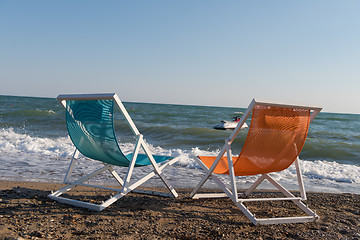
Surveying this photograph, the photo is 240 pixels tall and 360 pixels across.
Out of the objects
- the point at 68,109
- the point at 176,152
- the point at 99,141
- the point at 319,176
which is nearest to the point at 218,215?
the point at 99,141

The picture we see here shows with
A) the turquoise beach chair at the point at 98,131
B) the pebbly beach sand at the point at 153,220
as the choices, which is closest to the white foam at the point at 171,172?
the pebbly beach sand at the point at 153,220

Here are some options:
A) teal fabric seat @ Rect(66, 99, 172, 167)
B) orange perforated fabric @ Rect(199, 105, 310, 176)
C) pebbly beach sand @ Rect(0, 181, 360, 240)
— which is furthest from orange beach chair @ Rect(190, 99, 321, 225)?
teal fabric seat @ Rect(66, 99, 172, 167)

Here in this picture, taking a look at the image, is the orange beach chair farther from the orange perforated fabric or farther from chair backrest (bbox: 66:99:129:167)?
chair backrest (bbox: 66:99:129:167)

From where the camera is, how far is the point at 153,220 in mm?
3156

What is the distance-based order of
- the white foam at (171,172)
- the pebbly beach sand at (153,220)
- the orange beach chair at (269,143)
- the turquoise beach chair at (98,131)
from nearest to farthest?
1. the pebbly beach sand at (153,220)
2. the orange beach chair at (269,143)
3. the turquoise beach chair at (98,131)
4. the white foam at (171,172)

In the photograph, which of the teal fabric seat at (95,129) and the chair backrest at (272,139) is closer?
the chair backrest at (272,139)

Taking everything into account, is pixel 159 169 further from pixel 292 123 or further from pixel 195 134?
pixel 195 134

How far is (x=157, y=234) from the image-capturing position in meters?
2.78

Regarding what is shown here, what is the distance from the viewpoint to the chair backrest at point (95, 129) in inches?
127

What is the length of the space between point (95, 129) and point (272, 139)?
1932mm

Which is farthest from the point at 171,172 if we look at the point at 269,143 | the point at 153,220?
the point at 269,143

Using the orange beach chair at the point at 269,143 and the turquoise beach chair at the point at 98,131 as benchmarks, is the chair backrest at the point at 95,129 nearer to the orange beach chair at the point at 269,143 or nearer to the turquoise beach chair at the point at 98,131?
the turquoise beach chair at the point at 98,131

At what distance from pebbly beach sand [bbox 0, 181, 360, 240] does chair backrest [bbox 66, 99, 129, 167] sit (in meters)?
0.64

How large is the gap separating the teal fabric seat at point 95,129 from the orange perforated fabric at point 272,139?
1.28 metres
